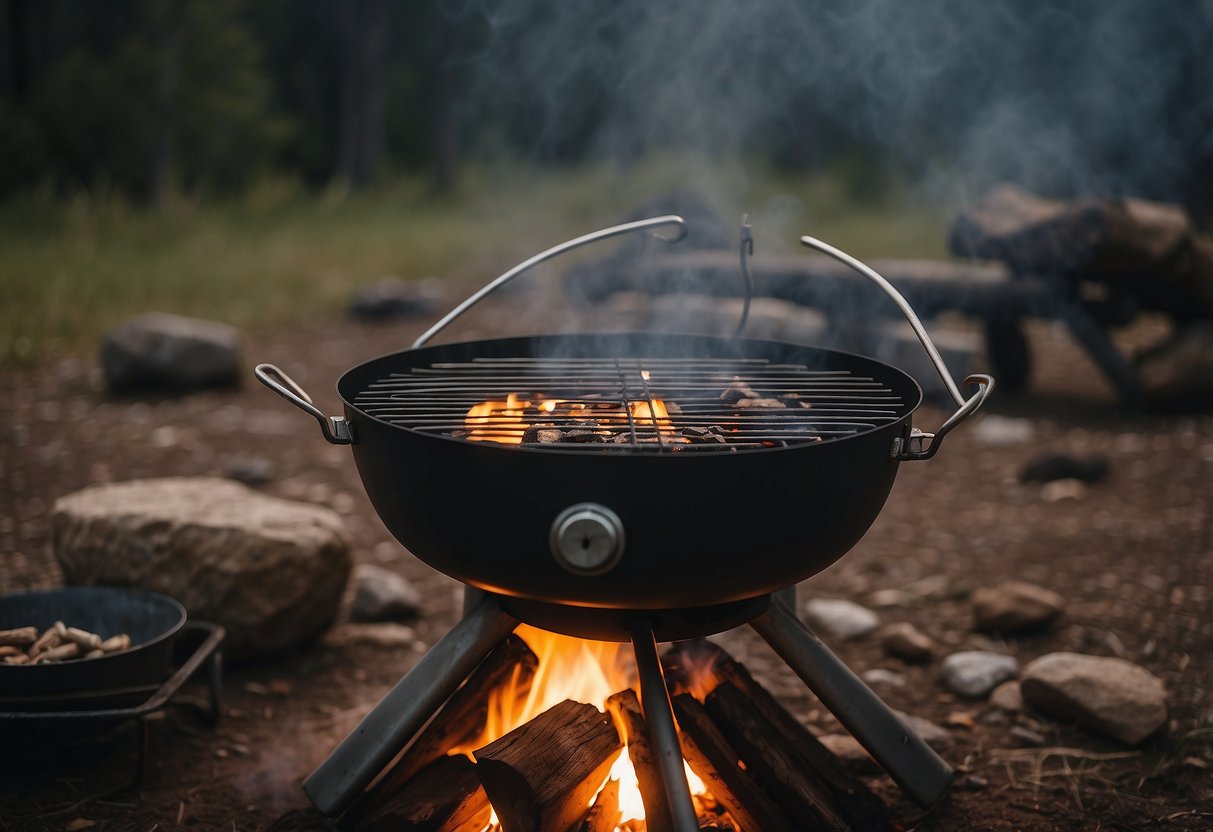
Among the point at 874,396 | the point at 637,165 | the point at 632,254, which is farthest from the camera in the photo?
the point at 637,165

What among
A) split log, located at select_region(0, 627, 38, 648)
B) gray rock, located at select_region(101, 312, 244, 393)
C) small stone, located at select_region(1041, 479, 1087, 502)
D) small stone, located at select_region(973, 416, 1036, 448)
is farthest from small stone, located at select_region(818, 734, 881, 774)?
gray rock, located at select_region(101, 312, 244, 393)

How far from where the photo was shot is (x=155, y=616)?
2424mm

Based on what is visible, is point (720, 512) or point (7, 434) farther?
point (7, 434)

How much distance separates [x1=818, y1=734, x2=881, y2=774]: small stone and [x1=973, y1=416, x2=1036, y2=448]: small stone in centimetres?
302

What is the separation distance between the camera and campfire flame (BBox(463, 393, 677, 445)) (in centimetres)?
179

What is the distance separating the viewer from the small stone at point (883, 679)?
2.73 meters

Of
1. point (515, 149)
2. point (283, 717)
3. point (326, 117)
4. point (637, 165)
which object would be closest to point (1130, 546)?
point (283, 717)

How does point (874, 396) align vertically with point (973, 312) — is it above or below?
above

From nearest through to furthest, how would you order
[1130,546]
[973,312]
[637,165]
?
[1130,546]
[973,312]
[637,165]

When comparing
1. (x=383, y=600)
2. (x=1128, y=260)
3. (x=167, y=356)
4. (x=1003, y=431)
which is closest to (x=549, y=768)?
(x=383, y=600)

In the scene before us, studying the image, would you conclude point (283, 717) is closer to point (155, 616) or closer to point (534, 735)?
point (155, 616)

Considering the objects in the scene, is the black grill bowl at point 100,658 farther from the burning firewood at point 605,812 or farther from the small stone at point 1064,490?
the small stone at point 1064,490

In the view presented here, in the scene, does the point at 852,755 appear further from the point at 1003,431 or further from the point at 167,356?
the point at 167,356

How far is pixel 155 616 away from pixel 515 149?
2200 cm
